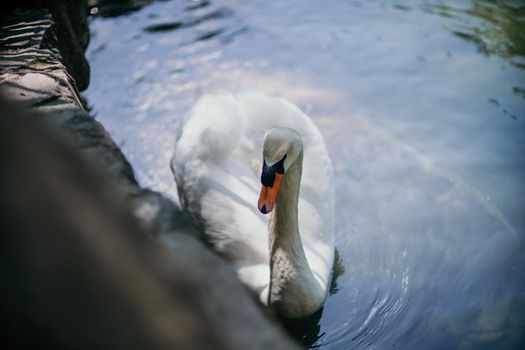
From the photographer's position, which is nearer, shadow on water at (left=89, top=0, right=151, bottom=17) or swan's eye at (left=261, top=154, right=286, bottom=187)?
swan's eye at (left=261, top=154, right=286, bottom=187)

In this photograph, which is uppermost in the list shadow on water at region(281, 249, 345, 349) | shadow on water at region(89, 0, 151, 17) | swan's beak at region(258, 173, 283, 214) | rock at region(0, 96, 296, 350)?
rock at region(0, 96, 296, 350)

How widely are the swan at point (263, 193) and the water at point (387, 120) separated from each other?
0.36 m

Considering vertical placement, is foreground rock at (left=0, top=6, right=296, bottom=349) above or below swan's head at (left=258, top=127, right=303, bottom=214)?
above

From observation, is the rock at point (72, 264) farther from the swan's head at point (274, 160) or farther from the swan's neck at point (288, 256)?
the swan's neck at point (288, 256)

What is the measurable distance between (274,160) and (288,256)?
0.56 metres

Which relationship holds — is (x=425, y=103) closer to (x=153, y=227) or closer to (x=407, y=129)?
(x=407, y=129)

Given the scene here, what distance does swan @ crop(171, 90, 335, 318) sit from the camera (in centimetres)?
298

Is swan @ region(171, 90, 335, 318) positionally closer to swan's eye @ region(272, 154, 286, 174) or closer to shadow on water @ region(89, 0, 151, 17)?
swan's eye @ region(272, 154, 286, 174)

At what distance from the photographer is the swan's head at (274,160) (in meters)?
2.81

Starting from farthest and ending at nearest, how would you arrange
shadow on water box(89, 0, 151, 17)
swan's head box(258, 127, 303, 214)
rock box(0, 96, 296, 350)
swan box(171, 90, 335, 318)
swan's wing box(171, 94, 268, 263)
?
shadow on water box(89, 0, 151, 17), swan's wing box(171, 94, 268, 263), swan box(171, 90, 335, 318), swan's head box(258, 127, 303, 214), rock box(0, 96, 296, 350)

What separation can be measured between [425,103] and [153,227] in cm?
443

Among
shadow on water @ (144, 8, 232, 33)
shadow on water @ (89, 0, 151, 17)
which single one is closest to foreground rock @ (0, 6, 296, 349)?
shadow on water @ (144, 8, 232, 33)

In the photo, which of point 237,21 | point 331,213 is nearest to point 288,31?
point 237,21

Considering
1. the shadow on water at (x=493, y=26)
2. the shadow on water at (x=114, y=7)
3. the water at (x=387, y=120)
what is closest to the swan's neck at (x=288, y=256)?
the water at (x=387, y=120)
